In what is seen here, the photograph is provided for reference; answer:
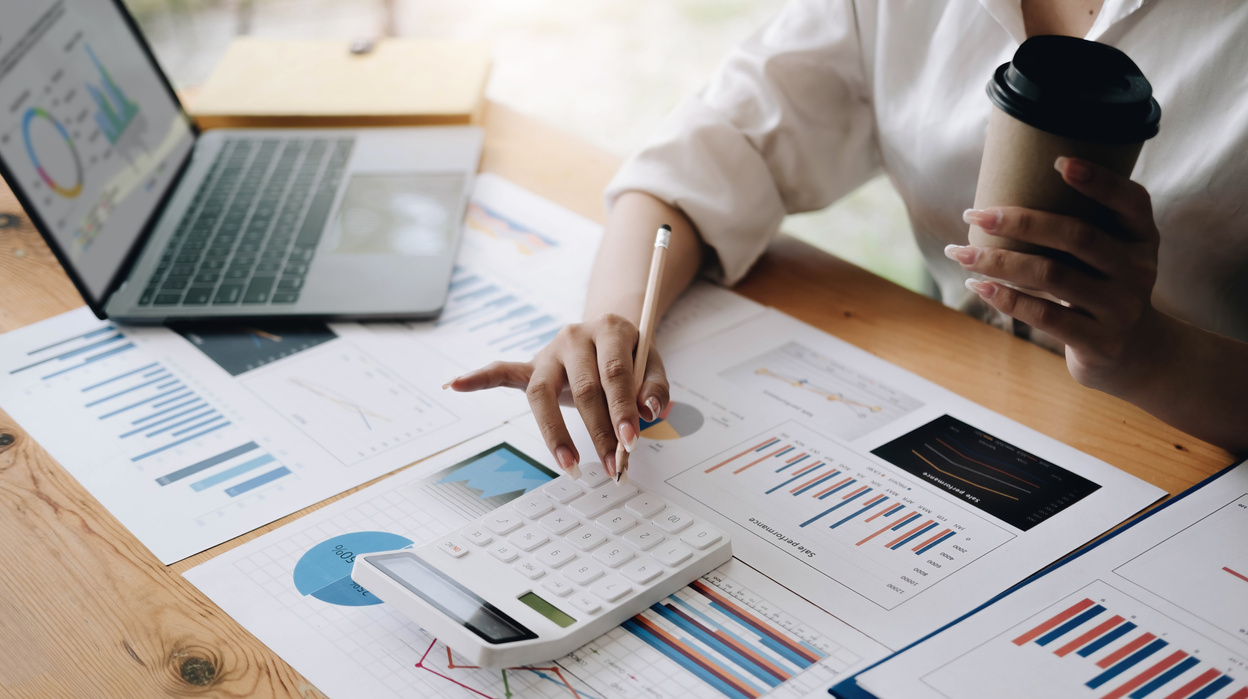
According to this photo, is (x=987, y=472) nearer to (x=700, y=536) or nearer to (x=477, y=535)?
(x=700, y=536)

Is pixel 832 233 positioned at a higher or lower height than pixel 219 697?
lower

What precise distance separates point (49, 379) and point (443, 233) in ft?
1.29

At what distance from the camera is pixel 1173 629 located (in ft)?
1.97

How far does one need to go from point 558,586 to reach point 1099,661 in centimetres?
32

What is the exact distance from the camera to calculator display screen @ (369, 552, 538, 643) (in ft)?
1.88

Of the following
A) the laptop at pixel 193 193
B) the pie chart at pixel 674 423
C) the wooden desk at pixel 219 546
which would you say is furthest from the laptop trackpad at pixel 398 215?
the pie chart at pixel 674 423

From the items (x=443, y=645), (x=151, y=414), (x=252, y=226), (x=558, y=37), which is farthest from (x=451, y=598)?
(x=558, y=37)

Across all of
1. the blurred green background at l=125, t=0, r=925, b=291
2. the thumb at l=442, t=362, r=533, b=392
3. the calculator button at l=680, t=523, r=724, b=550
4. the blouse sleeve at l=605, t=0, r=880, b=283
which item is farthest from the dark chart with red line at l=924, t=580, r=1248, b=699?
the blurred green background at l=125, t=0, r=925, b=291

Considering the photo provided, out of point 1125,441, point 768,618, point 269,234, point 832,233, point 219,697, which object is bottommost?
point 832,233

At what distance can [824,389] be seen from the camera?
0.84 metres

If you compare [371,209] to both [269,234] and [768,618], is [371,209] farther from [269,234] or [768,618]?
[768,618]

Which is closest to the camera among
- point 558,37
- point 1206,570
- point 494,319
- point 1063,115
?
point 1063,115

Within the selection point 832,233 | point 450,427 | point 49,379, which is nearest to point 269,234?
point 49,379

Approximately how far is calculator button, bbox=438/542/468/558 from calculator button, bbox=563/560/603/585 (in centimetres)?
7
